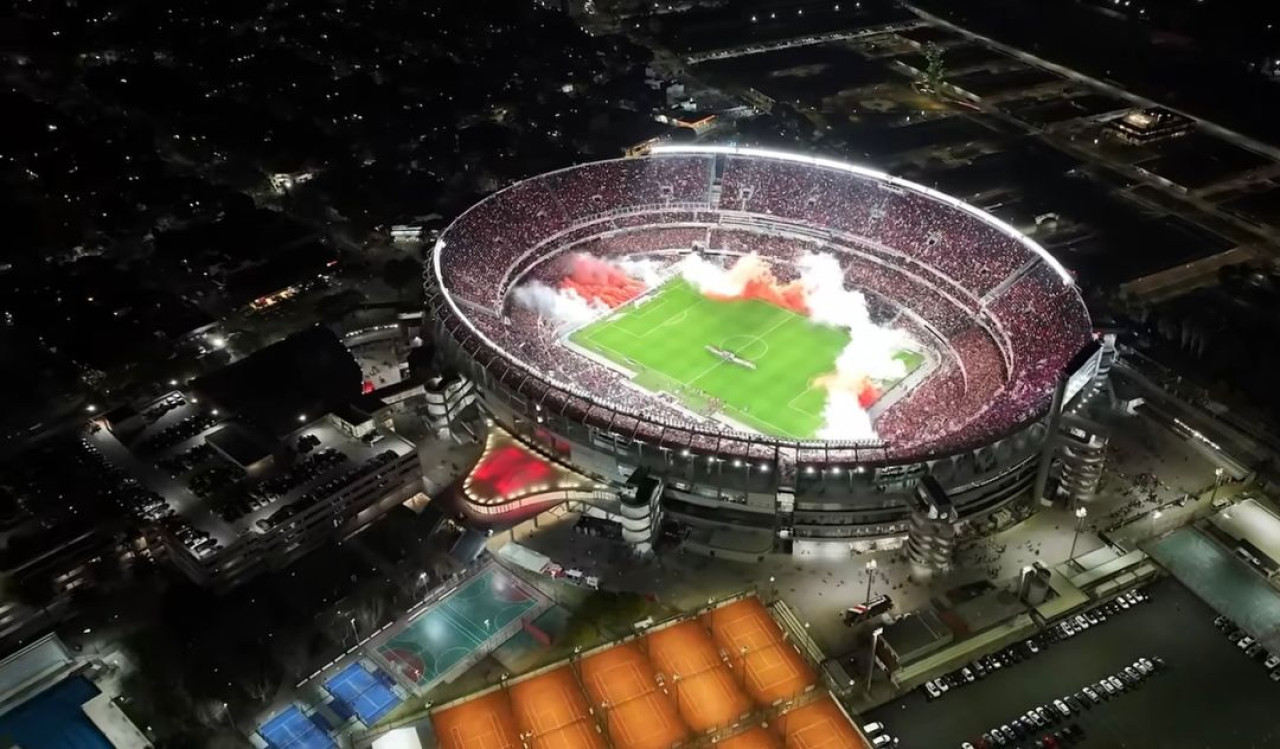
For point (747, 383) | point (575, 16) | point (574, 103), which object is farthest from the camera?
point (575, 16)

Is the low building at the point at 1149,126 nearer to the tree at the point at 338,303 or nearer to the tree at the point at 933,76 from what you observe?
the tree at the point at 933,76

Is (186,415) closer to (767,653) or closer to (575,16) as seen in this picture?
(767,653)

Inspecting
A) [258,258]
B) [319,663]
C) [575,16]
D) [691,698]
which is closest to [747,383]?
[691,698]

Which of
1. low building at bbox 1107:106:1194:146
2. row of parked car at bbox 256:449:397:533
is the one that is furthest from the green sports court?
low building at bbox 1107:106:1194:146

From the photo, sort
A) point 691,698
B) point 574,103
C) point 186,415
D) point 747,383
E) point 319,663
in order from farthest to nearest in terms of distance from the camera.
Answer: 1. point 574,103
2. point 747,383
3. point 186,415
4. point 319,663
5. point 691,698

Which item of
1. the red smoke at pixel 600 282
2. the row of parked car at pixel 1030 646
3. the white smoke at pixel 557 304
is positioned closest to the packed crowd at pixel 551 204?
the white smoke at pixel 557 304

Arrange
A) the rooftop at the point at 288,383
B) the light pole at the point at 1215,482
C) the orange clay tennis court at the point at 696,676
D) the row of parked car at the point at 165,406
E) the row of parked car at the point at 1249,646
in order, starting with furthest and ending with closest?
the row of parked car at the point at 165,406, the rooftop at the point at 288,383, the light pole at the point at 1215,482, the row of parked car at the point at 1249,646, the orange clay tennis court at the point at 696,676

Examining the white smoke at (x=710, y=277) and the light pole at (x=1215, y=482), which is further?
the white smoke at (x=710, y=277)
